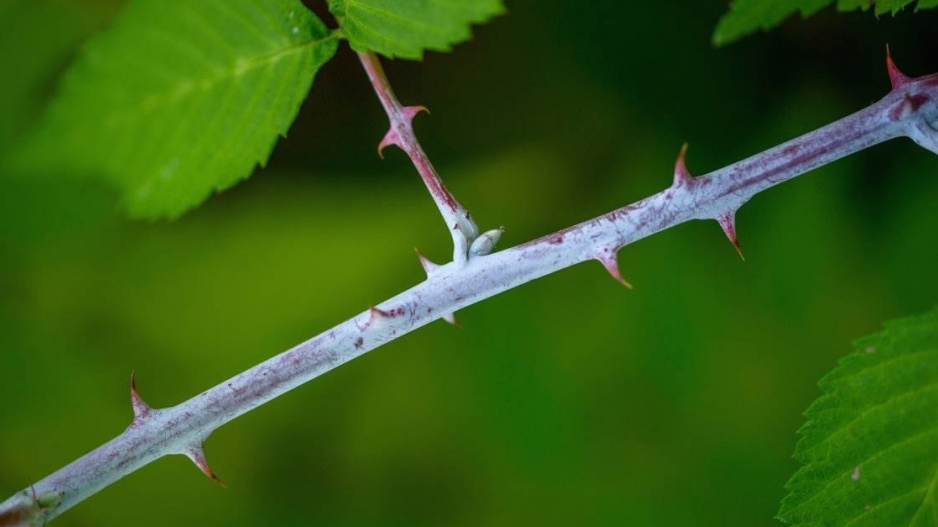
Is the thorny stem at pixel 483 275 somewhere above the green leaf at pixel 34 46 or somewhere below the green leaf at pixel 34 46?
below

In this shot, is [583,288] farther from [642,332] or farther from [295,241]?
[295,241]

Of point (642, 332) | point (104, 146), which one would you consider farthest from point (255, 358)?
point (642, 332)

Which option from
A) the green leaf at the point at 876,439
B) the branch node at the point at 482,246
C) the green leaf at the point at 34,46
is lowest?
the green leaf at the point at 876,439

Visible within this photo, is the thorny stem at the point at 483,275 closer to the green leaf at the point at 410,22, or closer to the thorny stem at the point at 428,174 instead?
the thorny stem at the point at 428,174

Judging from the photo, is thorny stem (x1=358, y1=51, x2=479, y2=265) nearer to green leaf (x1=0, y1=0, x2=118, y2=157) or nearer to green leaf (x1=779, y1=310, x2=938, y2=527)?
green leaf (x1=779, y1=310, x2=938, y2=527)

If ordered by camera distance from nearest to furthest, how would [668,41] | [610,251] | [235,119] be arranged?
[610,251], [235,119], [668,41]

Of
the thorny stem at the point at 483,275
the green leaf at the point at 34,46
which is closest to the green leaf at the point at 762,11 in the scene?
the thorny stem at the point at 483,275
